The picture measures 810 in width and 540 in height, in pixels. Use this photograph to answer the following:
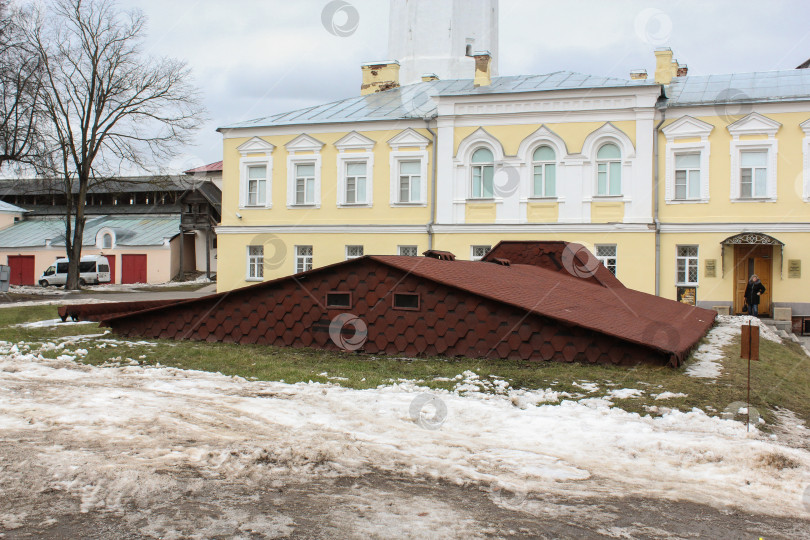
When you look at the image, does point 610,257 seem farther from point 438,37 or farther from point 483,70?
point 438,37

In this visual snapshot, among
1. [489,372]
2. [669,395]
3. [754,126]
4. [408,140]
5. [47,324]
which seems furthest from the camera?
[408,140]

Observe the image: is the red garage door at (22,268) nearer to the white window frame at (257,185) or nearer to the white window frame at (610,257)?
the white window frame at (257,185)

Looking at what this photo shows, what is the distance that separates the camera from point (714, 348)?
1200cm

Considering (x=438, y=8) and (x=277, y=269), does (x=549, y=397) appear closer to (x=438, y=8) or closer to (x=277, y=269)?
(x=277, y=269)

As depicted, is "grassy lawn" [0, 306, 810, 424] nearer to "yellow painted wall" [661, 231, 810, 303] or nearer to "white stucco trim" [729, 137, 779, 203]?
"yellow painted wall" [661, 231, 810, 303]

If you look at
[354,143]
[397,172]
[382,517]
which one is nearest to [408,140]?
[397,172]

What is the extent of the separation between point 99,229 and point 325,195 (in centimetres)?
2794

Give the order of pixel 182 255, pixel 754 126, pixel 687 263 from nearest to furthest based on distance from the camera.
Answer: pixel 754 126, pixel 687 263, pixel 182 255

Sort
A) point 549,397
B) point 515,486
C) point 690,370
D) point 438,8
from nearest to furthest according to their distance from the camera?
point 515,486 → point 549,397 → point 690,370 → point 438,8

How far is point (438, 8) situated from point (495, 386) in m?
31.6

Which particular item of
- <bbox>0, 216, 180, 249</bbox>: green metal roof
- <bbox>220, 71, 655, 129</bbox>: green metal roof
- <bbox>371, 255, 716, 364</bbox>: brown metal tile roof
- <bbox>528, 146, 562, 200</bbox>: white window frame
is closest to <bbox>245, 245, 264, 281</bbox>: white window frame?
<bbox>220, 71, 655, 129</bbox>: green metal roof

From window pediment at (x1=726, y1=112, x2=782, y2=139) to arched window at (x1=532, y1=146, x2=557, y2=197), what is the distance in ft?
18.6

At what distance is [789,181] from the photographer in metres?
23.9

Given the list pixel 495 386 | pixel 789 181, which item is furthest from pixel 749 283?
pixel 495 386
